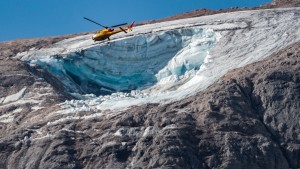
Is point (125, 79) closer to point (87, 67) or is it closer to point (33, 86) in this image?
point (87, 67)

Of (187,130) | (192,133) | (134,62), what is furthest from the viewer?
(134,62)

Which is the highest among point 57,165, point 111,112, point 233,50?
point 233,50

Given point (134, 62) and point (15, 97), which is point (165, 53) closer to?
point (134, 62)

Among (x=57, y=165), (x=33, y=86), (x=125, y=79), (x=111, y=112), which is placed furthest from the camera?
(x=125, y=79)

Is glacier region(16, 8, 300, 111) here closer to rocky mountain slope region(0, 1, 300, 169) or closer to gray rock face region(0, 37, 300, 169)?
rocky mountain slope region(0, 1, 300, 169)

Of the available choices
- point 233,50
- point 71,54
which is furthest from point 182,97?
point 71,54

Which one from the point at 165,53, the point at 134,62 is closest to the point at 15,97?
the point at 134,62
